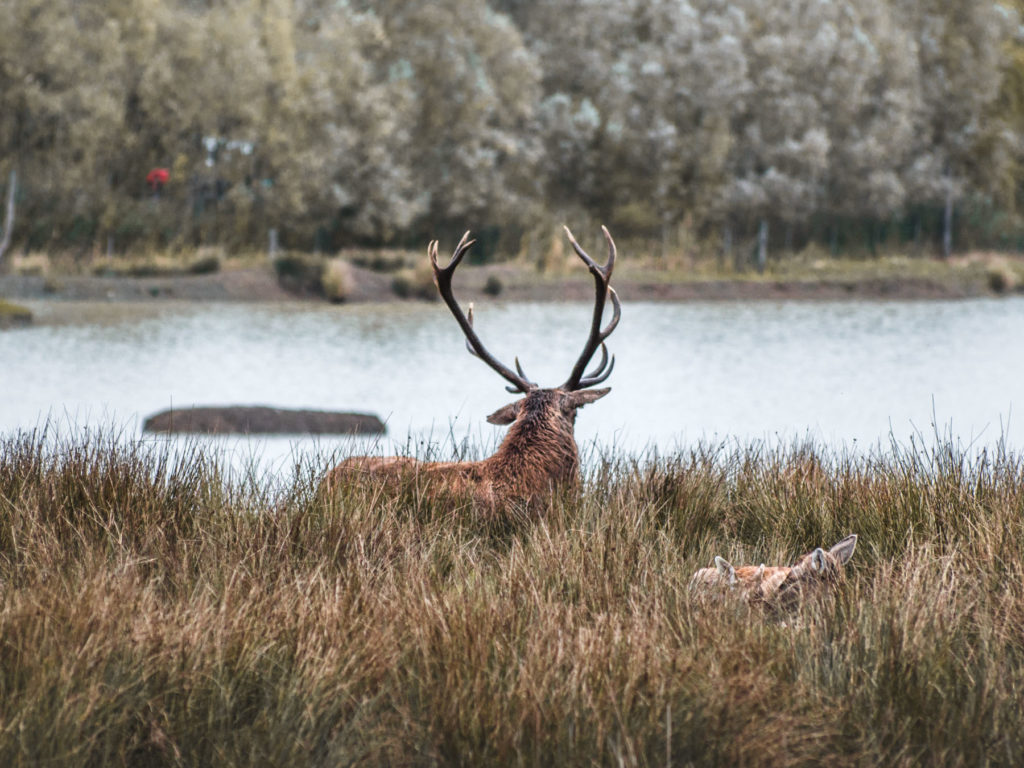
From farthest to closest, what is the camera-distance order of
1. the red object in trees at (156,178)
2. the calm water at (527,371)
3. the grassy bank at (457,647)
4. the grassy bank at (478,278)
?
1. the red object in trees at (156,178)
2. the grassy bank at (478,278)
3. the calm water at (527,371)
4. the grassy bank at (457,647)

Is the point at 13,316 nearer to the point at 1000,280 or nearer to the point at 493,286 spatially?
the point at 493,286

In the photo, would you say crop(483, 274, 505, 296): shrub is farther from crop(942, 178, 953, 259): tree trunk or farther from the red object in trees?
crop(942, 178, 953, 259): tree trunk

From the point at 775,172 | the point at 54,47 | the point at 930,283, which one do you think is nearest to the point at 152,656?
the point at 54,47

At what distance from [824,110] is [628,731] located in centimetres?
3486

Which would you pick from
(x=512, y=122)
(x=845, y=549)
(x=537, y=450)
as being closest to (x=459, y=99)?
(x=512, y=122)

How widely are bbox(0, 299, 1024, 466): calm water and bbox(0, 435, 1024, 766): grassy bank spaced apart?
878 mm

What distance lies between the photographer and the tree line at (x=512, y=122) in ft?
88.8

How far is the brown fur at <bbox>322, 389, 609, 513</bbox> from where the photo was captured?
4668mm

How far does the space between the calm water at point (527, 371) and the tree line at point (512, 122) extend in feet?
25.6

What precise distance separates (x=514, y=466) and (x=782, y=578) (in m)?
1.30

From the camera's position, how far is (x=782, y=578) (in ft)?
12.1

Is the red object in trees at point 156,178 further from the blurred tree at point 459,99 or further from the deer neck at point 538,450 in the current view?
the deer neck at point 538,450

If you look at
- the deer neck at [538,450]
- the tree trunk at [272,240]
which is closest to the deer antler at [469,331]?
the deer neck at [538,450]

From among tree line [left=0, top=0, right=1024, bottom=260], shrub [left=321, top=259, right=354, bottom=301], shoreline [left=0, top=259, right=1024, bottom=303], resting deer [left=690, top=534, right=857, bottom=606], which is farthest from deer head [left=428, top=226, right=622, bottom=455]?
tree line [left=0, top=0, right=1024, bottom=260]
